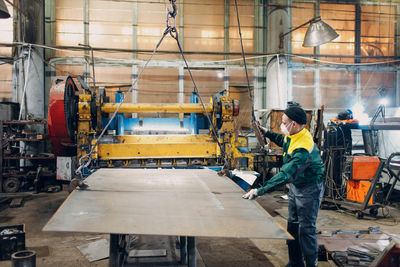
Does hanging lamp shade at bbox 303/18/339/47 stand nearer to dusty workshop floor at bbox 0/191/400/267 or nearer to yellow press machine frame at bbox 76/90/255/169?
yellow press machine frame at bbox 76/90/255/169

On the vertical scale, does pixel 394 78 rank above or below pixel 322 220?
above

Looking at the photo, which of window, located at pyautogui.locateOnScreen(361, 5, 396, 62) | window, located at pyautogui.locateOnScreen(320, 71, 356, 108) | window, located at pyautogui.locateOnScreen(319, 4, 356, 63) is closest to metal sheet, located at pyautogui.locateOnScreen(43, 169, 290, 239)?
window, located at pyautogui.locateOnScreen(320, 71, 356, 108)

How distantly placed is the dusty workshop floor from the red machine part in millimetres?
1278

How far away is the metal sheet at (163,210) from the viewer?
183cm

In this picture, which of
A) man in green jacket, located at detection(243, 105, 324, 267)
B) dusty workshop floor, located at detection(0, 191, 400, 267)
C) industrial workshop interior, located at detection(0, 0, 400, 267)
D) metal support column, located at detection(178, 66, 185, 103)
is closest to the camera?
industrial workshop interior, located at detection(0, 0, 400, 267)

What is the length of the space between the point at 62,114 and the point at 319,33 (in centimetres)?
614

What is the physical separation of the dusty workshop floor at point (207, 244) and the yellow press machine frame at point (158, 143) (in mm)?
1392

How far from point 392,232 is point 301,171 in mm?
2827

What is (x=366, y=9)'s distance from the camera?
33.0ft

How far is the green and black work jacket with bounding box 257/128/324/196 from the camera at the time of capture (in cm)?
269

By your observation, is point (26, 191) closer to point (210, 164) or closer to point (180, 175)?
point (210, 164)

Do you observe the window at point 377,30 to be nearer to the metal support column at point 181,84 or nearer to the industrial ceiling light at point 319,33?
the industrial ceiling light at point 319,33

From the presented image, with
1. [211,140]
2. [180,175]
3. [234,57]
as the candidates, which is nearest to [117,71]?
[234,57]

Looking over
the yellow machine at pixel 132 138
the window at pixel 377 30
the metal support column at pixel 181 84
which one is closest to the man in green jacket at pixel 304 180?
the yellow machine at pixel 132 138
